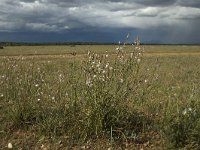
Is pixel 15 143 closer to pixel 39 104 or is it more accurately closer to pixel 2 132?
pixel 2 132

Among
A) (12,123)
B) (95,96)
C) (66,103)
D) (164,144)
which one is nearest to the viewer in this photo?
(164,144)

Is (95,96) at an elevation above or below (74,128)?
above

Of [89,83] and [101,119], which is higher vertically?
[89,83]

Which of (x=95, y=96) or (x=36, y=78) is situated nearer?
(x=95, y=96)

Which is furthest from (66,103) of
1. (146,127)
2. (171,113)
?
(171,113)

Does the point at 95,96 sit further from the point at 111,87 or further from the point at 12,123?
the point at 12,123

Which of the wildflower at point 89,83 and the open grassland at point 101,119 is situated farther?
the wildflower at point 89,83

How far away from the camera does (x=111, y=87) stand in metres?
7.62

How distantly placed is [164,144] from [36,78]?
377cm

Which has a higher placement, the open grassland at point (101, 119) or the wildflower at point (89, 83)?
the wildflower at point (89, 83)

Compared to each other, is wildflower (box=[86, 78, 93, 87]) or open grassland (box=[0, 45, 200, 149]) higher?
wildflower (box=[86, 78, 93, 87])

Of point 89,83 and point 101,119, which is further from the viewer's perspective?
point 89,83

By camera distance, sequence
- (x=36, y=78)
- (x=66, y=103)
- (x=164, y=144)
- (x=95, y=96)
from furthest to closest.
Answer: (x=36, y=78) → (x=66, y=103) → (x=95, y=96) → (x=164, y=144)

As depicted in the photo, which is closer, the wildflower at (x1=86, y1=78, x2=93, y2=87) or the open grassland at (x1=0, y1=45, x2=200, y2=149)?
the open grassland at (x1=0, y1=45, x2=200, y2=149)
